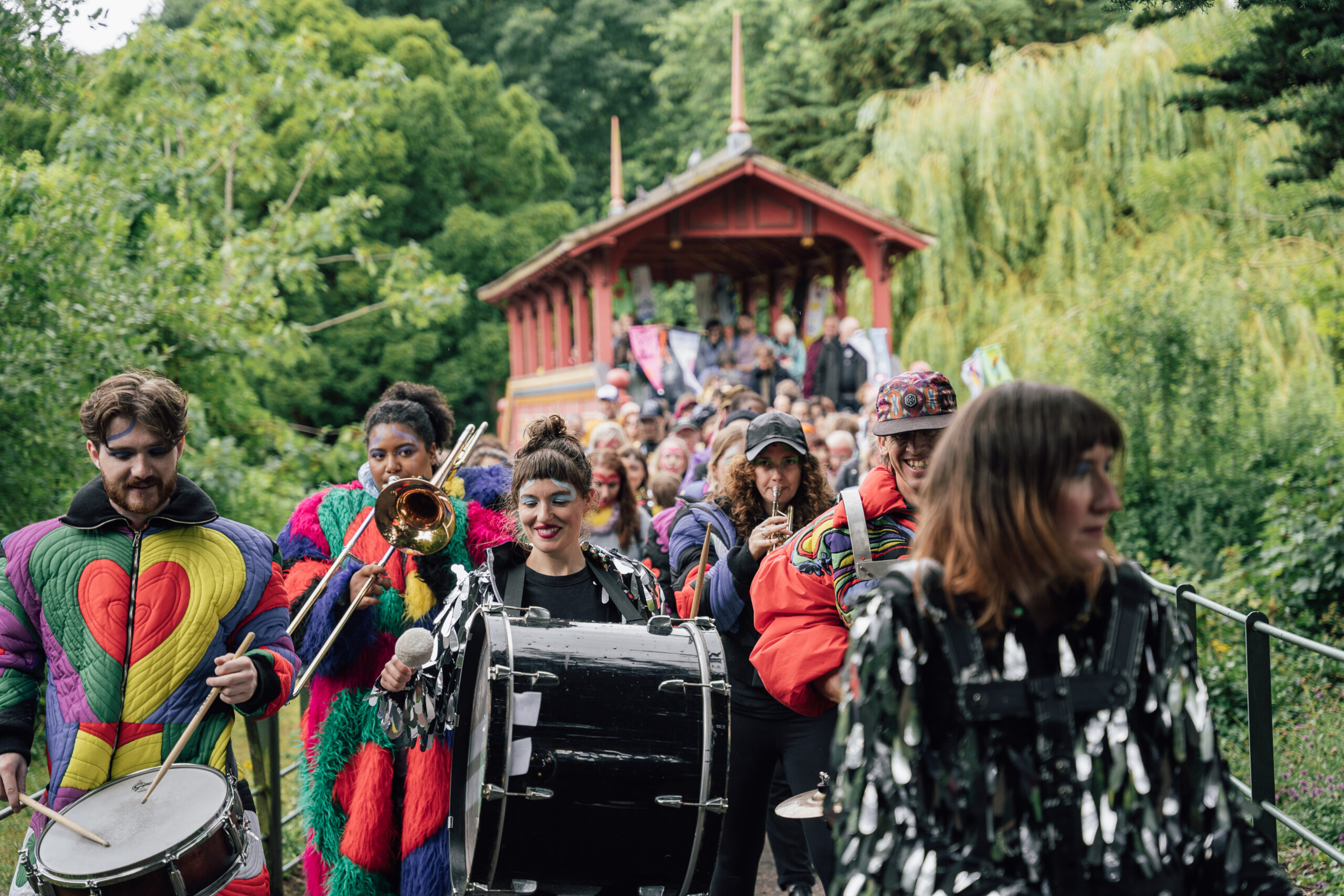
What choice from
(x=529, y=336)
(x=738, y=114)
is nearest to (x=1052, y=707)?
(x=738, y=114)

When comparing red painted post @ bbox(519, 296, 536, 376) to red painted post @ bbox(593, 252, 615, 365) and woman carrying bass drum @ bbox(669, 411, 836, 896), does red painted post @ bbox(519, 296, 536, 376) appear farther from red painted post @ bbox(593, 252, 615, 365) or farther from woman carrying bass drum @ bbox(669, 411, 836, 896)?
woman carrying bass drum @ bbox(669, 411, 836, 896)

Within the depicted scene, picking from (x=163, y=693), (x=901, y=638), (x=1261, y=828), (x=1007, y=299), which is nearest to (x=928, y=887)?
(x=901, y=638)

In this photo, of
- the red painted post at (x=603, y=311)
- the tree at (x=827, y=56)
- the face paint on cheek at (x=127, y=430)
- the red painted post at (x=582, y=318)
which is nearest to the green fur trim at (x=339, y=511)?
the face paint on cheek at (x=127, y=430)

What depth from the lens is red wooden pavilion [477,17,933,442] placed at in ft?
53.0

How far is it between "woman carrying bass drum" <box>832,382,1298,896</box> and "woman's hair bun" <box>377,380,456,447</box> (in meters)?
2.93

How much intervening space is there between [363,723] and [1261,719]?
9.10ft

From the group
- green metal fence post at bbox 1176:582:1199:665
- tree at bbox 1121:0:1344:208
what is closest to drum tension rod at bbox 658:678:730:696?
green metal fence post at bbox 1176:582:1199:665

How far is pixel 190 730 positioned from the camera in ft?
9.79

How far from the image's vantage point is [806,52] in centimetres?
2912

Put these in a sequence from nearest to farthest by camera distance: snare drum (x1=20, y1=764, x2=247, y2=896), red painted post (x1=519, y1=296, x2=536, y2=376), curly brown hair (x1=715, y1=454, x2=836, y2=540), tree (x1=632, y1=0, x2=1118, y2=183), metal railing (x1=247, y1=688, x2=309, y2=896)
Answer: snare drum (x1=20, y1=764, x2=247, y2=896), curly brown hair (x1=715, y1=454, x2=836, y2=540), metal railing (x1=247, y1=688, x2=309, y2=896), red painted post (x1=519, y1=296, x2=536, y2=376), tree (x1=632, y1=0, x2=1118, y2=183)

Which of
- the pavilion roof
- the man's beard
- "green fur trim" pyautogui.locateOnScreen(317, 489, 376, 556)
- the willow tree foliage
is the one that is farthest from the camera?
the pavilion roof

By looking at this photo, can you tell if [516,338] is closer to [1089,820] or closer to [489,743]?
[489,743]

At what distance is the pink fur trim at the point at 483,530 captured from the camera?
4012 mm

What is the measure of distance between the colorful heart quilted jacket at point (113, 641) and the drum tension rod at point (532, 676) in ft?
2.10
